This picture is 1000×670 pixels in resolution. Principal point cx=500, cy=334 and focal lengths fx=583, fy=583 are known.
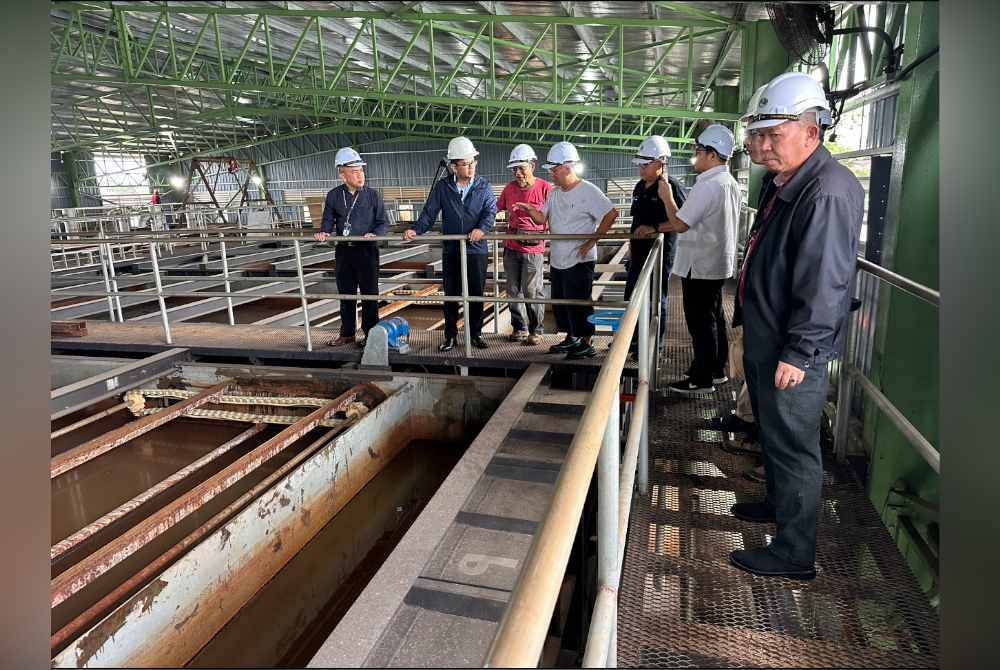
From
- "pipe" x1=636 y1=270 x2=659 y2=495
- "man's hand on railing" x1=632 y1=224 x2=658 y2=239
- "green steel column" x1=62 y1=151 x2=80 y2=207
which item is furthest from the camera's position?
"green steel column" x1=62 y1=151 x2=80 y2=207

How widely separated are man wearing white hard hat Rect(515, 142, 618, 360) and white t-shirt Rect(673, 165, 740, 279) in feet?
2.40

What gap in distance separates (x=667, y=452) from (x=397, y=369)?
3525mm

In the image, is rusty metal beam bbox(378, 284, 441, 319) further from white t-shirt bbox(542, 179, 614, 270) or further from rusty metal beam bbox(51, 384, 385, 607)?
white t-shirt bbox(542, 179, 614, 270)

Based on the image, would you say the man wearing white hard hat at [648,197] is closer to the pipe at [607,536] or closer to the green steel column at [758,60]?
the pipe at [607,536]

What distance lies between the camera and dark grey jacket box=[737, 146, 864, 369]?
6.46 feet

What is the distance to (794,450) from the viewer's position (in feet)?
7.23

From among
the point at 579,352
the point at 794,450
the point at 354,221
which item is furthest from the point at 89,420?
the point at 794,450

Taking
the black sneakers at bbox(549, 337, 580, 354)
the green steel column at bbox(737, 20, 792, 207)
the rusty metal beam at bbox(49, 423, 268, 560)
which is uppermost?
the green steel column at bbox(737, 20, 792, 207)

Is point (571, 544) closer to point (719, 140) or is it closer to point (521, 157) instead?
point (719, 140)

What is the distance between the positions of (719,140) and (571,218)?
1295mm

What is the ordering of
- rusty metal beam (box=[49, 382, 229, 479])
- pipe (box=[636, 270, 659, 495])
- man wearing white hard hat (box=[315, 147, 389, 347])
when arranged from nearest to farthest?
1. pipe (box=[636, 270, 659, 495])
2. rusty metal beam (box=[49, 382, 229, 479])
3. man wearing white hard hat (box=[315, 147, 389, 347])

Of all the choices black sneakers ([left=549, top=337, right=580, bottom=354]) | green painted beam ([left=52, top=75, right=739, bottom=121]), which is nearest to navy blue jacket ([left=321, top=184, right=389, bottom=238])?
black sneakers ([left=549, top=337, right=580, bottom=354])

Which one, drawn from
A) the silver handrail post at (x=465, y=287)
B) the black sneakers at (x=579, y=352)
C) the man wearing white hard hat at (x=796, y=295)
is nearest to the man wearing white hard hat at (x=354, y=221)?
the silver handrail post at (x=465, y=287)
